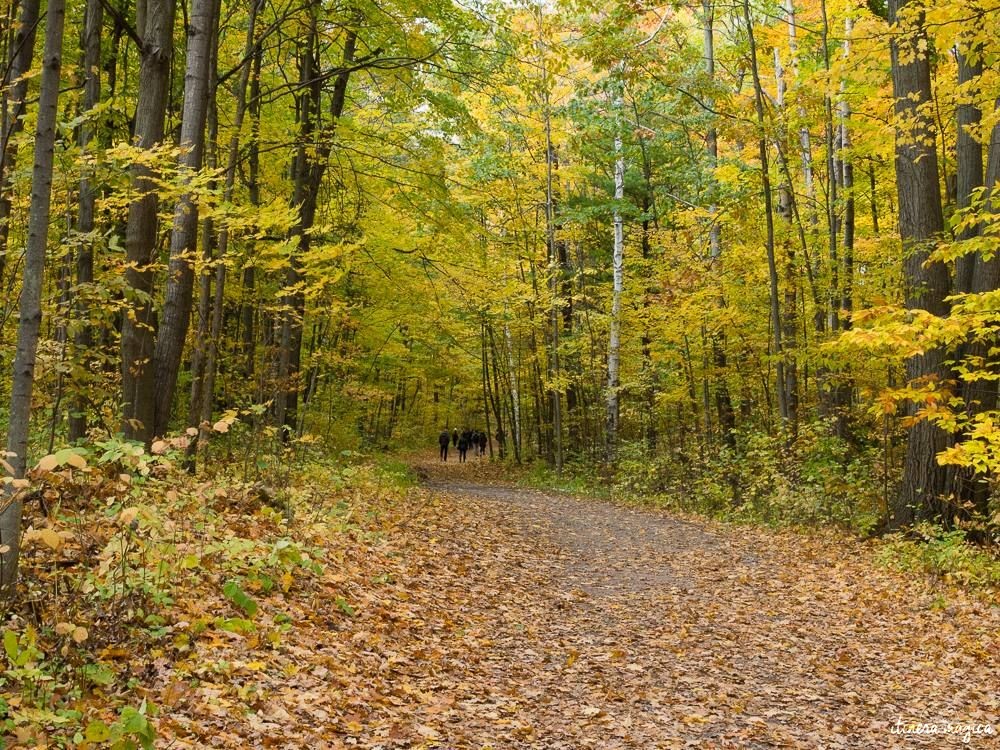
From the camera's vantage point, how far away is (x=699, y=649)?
6707mm

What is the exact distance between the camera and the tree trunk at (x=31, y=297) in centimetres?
405

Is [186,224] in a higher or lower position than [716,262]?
lower

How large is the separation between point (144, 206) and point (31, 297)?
3699mm

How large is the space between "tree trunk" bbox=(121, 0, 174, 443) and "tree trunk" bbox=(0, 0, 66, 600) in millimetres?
3038

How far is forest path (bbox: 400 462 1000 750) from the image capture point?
5031mm

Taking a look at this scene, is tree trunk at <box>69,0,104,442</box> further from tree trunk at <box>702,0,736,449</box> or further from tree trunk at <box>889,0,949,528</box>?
tree trunk at <box>702,0,736,449</box>

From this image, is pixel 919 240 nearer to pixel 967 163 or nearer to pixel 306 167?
pixel 967 163

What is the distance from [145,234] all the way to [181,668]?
Answer: 4778mm

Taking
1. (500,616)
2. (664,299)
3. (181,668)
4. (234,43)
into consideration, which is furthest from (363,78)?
(181,668)

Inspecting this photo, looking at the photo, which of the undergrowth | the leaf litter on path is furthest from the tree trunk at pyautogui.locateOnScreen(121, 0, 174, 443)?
the leaf litter on path

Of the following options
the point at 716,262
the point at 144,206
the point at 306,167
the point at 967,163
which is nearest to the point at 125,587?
the point at 144,206

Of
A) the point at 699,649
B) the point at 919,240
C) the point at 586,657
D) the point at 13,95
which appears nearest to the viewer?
the point at 586,657

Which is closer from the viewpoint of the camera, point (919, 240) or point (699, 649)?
point (699, 649)

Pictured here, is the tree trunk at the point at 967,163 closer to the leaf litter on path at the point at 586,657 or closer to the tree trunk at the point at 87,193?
the leaf litter on path at the point at 586,657
